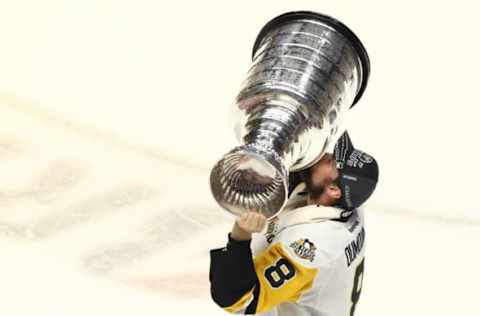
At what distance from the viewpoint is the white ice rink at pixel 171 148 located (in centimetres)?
278

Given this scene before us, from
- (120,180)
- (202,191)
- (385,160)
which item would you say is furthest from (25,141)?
(385,160)

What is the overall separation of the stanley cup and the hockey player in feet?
0.62

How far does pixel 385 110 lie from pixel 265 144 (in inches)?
95.0

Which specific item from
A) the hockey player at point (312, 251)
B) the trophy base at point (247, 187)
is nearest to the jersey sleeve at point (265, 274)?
the hockey player at point (312, 251)

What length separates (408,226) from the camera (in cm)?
325

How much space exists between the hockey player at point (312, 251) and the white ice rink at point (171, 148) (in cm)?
101

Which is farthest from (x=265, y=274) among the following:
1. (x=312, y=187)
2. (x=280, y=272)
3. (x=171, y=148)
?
(x=171, y=148)

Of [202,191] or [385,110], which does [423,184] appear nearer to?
[385,110]

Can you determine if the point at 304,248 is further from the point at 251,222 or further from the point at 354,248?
the point at 251,222

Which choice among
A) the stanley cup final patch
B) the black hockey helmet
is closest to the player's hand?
the stanley cup final patch

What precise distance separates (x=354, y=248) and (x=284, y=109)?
524 mm

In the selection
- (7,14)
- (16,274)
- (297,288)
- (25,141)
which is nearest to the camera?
(297,288)

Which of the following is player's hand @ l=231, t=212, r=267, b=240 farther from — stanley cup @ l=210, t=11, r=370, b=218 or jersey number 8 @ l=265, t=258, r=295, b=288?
jersey number 8 @ l=265, t=258, r=295, b=288

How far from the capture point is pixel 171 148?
3.63 meters
